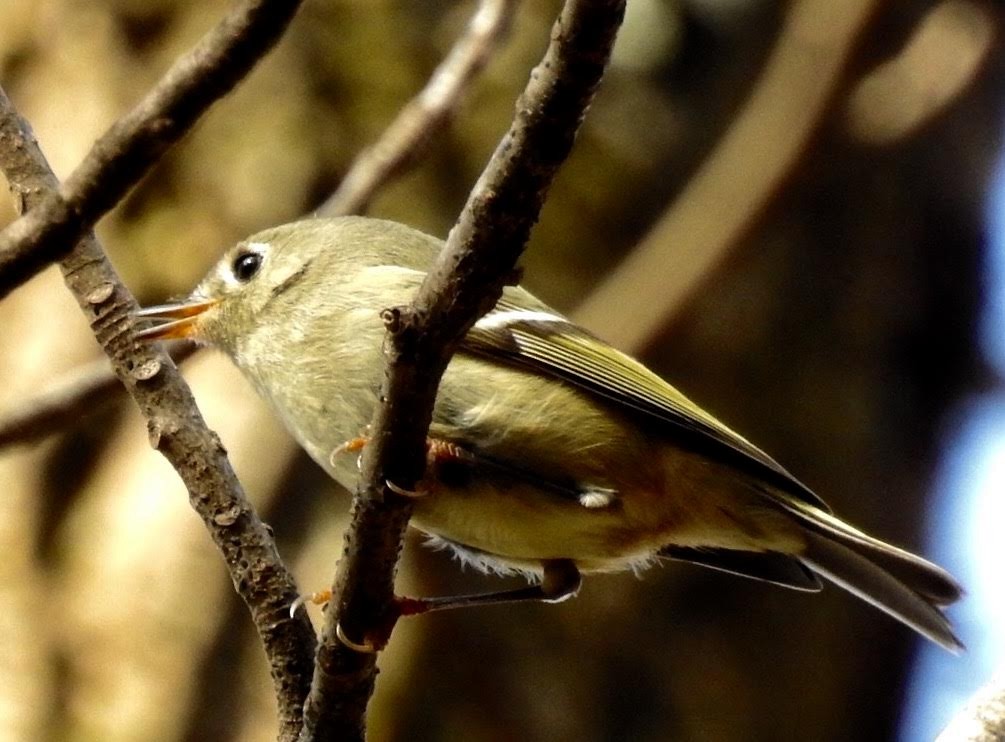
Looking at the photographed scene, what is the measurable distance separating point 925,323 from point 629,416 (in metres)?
2.35

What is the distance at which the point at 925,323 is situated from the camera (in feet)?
13.6

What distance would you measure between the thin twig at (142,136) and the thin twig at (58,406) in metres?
0.77

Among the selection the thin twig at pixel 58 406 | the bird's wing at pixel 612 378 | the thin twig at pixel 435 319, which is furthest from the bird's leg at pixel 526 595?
the thin twig at pixel 58 406

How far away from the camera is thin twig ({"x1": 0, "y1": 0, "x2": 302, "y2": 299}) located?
1.24m

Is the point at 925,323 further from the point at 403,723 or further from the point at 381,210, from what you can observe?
the point at 403,723

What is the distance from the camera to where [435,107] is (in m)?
2.28

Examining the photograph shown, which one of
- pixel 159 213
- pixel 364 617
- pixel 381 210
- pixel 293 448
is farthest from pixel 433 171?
pixel 364 617

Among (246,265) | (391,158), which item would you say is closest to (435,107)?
(391,158)

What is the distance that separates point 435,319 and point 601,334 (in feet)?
4.08

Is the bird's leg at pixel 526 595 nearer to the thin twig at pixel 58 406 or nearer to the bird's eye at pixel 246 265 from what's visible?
the thin twig at pixel 58 406

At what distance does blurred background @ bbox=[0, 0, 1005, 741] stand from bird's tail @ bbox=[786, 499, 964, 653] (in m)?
0.50

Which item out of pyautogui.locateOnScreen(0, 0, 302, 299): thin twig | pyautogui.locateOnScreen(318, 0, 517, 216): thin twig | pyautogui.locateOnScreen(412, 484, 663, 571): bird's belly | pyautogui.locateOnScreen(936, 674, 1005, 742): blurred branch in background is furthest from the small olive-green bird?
pyautogui.locateOnScreen(936, 674, 1005, 742): blurred branch in background

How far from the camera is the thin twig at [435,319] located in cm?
106

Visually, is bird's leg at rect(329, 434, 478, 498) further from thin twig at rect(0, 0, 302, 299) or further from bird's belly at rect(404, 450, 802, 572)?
thin twig at rect(0, 0, 302, 299)
